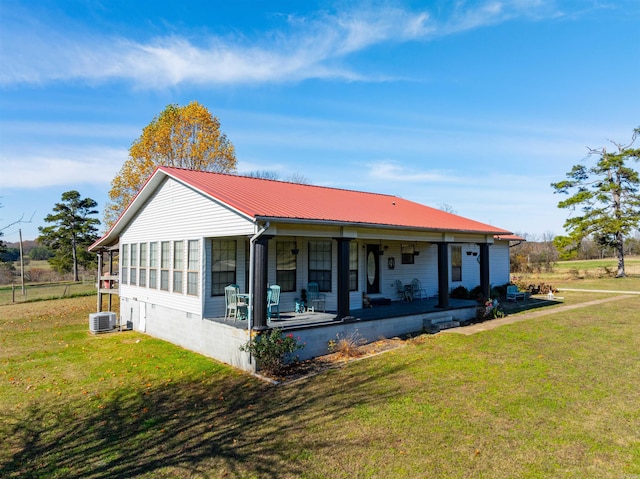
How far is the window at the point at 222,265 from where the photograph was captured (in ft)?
36.2

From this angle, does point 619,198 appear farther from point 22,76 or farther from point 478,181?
point 22,76

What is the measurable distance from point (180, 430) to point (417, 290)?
11.6 metres

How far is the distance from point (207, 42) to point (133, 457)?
12582 mm

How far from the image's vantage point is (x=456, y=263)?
18.1 m

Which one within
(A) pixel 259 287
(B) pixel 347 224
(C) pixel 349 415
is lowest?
(C) pixel 349 415

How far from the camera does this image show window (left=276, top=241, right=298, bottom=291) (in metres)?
11.9

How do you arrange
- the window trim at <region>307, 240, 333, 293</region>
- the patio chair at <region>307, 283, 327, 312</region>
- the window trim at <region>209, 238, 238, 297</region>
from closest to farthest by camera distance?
the window trim at <region>209, 238, 238, 297</region> < the patio chair at <region>307, 283, 327, 312</region> < the window trim at <region>307, 240, 333, 293</region>

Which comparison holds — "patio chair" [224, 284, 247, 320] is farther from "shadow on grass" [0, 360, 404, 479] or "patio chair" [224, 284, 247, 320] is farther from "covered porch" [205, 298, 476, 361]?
→ "shadow on grass" [0, 360, 404, 479]

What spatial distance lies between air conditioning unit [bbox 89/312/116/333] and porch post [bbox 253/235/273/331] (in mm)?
8885

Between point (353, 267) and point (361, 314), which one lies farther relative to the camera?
point (353, 267)

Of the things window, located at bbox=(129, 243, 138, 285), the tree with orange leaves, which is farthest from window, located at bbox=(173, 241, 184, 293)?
the tree with orange leaves

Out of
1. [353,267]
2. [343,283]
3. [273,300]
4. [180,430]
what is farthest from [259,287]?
[353,267]

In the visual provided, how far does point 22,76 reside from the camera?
348 inches

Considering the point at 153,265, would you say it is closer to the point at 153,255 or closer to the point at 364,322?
the point at 153,255
